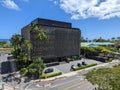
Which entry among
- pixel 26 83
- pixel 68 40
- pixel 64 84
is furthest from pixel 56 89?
pixel 68 40

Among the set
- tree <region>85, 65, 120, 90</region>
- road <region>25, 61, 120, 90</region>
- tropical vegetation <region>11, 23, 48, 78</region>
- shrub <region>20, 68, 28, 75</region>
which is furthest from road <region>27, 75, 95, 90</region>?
tree <region>85, 65, 120, 90</region>

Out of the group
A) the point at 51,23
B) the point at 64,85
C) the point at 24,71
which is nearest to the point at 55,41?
the point at 51,23

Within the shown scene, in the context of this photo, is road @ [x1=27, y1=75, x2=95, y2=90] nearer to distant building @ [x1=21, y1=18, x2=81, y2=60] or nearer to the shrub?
the shrub

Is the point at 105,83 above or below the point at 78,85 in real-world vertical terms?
above

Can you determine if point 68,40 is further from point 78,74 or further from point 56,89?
point 56,89

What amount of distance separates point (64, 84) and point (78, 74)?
13555mm

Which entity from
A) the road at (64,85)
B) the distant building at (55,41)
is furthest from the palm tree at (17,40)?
the road at (64,85)

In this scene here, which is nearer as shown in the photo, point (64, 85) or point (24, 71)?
point (64, 85)

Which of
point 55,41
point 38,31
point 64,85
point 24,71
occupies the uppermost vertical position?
point 38,31

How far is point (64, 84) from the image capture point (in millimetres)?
49719

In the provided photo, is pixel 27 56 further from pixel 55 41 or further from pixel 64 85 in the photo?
pixel 64 85

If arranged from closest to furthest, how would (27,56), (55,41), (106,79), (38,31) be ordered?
(106,79)
(38,31)
(27,56)
(55,41)

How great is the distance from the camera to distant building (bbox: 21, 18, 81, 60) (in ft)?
227

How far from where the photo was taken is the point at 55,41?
77.0 metres
